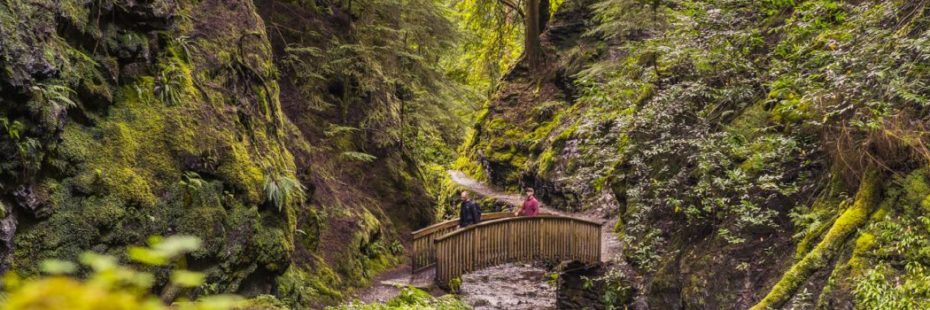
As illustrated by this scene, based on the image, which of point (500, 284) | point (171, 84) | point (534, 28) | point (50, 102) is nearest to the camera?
point (50, 102)

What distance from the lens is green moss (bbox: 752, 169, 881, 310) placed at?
7.56 meters

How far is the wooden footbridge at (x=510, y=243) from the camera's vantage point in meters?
13.0

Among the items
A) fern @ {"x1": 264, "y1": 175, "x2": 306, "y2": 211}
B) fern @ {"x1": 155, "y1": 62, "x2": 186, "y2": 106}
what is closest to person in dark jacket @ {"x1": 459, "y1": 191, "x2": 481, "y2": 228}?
fern @ {"x1": 264, "y1": 175, "x2": 306, "y2": 211}

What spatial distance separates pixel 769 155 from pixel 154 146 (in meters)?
8.97

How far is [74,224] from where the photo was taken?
20.7ft

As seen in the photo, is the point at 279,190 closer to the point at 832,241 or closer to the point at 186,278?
the point at 832,241

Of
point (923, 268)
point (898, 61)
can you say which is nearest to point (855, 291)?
point (923, 268)

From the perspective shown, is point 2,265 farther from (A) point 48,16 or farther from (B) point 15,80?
(A) point 48,16

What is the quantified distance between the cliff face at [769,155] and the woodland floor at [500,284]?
2.58 m

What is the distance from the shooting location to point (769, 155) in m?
9.51

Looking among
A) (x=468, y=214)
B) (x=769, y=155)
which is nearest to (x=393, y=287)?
(x=468, y=214)

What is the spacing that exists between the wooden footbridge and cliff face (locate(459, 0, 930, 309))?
3.62 ft

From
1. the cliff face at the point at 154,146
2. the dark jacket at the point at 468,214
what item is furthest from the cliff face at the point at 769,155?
the cliff face at the point at 154,146

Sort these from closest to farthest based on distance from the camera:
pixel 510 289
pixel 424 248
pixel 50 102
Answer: pixel 50 102 → pixel 424 248 → pixel 510 289
